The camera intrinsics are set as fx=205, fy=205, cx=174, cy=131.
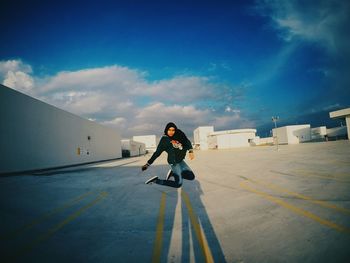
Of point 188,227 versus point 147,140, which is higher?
point 147,140

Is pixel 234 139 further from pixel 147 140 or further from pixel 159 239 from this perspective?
pixel 159 239

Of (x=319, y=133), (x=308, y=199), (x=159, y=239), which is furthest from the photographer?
(x=319, y=133)

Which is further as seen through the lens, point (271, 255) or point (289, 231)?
point (289, 231)

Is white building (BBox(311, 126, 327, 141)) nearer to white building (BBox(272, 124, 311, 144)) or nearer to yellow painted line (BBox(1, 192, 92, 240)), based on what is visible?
white building (BBox(272, 124, 311, 144))

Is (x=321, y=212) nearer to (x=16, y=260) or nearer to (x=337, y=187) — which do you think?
(x=337, y=187)

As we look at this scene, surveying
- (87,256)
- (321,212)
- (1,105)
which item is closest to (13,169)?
(1,105)

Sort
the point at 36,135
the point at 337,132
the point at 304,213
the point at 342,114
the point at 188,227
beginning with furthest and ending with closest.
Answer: the point at 337,132, the point at 342,114, the point at 36,135, the point at 304,213, the point at 188,227

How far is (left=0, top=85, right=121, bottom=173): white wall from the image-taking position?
15305 mm

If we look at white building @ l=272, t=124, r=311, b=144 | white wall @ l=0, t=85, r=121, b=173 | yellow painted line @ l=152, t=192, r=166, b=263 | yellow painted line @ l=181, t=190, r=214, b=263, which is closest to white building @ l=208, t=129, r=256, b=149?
white building @ l=272, t=124, r=311, b=144

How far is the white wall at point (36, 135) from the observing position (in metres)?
15.3

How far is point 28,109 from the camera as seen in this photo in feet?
58.4

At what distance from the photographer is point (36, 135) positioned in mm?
18453

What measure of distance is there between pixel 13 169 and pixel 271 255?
61.2 ft

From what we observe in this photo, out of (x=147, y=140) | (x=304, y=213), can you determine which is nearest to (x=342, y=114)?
(x=304, y=213)
